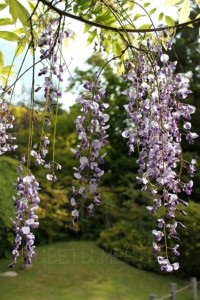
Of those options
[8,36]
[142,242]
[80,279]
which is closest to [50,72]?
[8,36]

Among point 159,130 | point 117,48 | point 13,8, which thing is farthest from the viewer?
point 117,48

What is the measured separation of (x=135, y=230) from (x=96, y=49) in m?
8.79

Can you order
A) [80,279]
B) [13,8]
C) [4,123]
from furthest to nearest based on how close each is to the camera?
[80,279]
[4,123]
[13,8]

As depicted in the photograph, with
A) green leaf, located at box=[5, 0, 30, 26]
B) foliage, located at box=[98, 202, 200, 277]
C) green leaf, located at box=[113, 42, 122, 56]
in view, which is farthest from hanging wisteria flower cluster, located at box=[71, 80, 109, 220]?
foliage, located at box=[98, 202, 200, 277]

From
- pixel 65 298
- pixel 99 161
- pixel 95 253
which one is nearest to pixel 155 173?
pixel 99 161

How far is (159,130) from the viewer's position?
171cm

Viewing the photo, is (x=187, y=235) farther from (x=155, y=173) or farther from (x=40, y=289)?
(x=155, y=173)

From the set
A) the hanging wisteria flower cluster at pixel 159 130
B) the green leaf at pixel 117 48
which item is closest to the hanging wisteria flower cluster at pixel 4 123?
the hanging wisteria flower cluster at pixel 159 130

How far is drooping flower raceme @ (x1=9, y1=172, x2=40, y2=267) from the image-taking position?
1.59 metres

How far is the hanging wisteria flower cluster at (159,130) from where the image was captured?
168 centimetres

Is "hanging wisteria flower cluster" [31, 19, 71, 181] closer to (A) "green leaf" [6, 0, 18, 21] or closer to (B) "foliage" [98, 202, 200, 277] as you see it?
(A) "green leaf" [6, 0, 18, 21]

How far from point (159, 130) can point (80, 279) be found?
24.6 ft

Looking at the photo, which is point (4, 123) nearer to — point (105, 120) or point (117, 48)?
point (105, 120)

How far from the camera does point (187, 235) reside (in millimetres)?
9430
